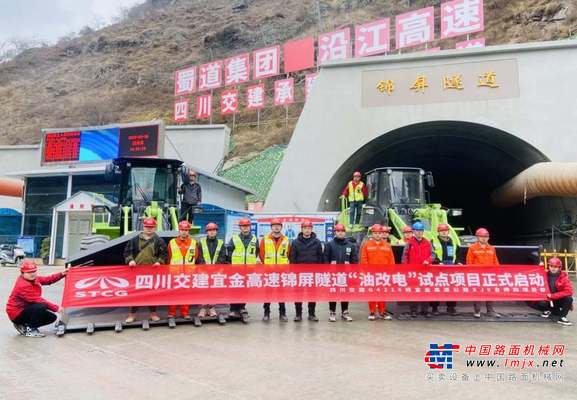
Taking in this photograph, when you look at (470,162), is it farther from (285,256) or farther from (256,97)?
(256,97)

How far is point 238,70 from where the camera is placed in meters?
29.8

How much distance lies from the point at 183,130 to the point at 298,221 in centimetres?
1446

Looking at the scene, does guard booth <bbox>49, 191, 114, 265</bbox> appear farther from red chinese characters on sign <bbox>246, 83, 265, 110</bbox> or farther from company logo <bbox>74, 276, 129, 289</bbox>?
company logo <bbox>74, 276, 129, 289</bbox>

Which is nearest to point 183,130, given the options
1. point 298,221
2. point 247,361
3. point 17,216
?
point 17,216

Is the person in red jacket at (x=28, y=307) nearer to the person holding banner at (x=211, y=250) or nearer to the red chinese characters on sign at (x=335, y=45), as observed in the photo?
the person holding banner at (x=211, y=250)

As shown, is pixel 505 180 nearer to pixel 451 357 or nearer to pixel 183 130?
pixel 451 357

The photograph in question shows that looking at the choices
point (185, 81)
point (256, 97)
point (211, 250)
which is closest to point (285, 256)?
point (211, 250)

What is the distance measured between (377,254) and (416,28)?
1985 cm

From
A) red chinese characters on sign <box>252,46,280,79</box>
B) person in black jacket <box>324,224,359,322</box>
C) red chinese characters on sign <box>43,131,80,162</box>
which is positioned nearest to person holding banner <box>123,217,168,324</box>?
person in black jacket <box>324,224,359,322</box>

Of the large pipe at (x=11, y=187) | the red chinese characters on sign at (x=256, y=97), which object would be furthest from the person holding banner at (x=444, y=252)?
the large pipe at (x=11, y=187)

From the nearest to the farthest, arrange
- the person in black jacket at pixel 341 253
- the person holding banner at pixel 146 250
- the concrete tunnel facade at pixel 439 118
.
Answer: the person holding banner at pixel 146 250 → the person in black jacket at pixel 341 253 → the concrete tunnel facade at pixel 439 118

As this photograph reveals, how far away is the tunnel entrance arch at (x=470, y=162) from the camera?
15148 millimetres

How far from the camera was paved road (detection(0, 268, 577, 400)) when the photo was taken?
13.4 ft

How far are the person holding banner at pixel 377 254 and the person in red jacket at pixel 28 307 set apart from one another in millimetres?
4888
